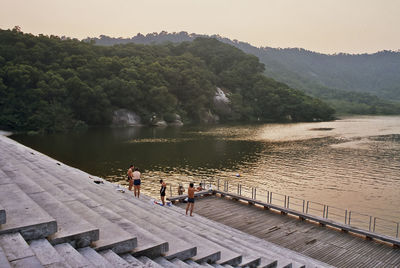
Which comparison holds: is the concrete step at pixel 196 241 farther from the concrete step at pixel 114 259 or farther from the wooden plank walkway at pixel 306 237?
the wooden plank walkway at pixel 306 237

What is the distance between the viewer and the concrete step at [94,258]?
5.62 m

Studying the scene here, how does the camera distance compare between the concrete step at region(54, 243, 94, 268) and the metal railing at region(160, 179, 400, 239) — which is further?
the metal railing at region(160, 179, 400, 239)

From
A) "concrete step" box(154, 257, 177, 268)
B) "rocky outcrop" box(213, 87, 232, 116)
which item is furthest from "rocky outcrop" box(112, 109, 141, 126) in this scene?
"concrete step" box(154, 257, 177, 268)

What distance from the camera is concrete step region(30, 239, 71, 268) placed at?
16.5ft

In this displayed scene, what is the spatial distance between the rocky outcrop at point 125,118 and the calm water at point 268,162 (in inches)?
1006

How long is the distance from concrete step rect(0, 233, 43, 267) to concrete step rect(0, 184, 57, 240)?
171mm

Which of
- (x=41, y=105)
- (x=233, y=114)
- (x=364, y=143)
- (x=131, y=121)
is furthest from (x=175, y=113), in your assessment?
(x=364, y=143)

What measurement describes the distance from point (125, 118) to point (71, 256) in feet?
318

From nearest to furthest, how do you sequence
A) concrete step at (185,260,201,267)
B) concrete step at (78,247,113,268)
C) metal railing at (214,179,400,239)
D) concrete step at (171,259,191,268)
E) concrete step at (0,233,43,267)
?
concrete step at (0,233,43,267)
concrete step at (78,247,113,268)
concrete step at (171,259,191,268)
concrete step at (185,260,201,267)
metal railing at (214,179,400,239)

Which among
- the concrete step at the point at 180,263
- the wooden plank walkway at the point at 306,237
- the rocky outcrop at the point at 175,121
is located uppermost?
the concrete step at the point at 180,263

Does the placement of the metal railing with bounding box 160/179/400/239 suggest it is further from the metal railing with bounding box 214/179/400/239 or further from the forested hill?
the forested hill

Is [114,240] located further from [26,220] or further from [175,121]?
[175,121]

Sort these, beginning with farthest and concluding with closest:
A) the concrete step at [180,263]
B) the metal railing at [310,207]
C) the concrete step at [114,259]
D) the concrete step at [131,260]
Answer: the metal railing at [310,207], the concrete step at [180,263], the concrete step at [131,260], the concrete step at [114,259]

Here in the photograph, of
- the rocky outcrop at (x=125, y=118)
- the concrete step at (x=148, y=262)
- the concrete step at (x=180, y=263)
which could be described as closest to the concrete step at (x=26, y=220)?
the concrete step at (x=148, y=262)
